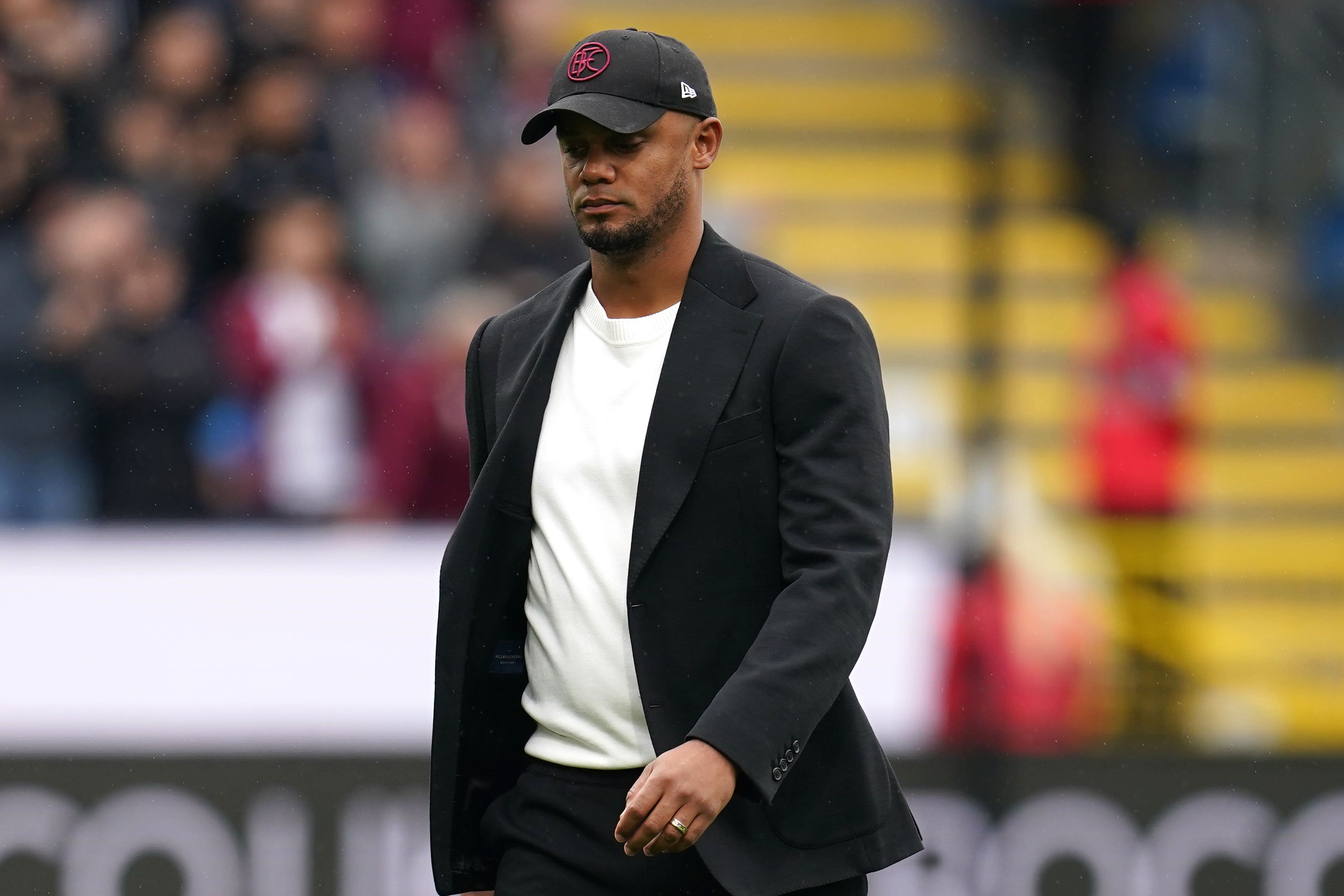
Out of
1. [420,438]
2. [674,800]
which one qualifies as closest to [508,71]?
[420,438]

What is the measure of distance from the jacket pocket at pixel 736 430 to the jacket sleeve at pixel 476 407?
0.39 metres

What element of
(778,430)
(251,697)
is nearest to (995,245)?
(251,697)

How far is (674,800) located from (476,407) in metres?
0.76

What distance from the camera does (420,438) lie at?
529 centimetres

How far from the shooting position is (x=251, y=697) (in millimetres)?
4953

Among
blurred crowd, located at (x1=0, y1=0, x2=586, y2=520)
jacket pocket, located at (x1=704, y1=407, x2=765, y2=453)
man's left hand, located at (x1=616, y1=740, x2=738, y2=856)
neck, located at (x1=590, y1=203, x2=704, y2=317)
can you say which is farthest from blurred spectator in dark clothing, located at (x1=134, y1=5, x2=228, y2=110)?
man's left hand, located at (x1=616, y1=740, x2=738, y2=856)

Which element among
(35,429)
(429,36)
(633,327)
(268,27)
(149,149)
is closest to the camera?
(633,327)

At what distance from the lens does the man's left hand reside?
2.01 meters

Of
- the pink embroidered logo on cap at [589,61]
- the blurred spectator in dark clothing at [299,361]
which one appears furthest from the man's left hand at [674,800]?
the blurred spectator in dark clothing at [299,361]

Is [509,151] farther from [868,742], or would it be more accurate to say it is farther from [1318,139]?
[868,742]

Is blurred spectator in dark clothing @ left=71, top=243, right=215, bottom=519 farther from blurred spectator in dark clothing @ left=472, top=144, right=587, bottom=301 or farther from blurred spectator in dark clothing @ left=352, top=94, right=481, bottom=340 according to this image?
blurred spectator in dark clothing @ left=472, top=144, right=587, bottom=301

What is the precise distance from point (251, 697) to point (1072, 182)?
3320 millimetres

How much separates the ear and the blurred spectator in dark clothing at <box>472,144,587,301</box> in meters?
3.25

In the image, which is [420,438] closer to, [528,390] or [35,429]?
[35,429]
